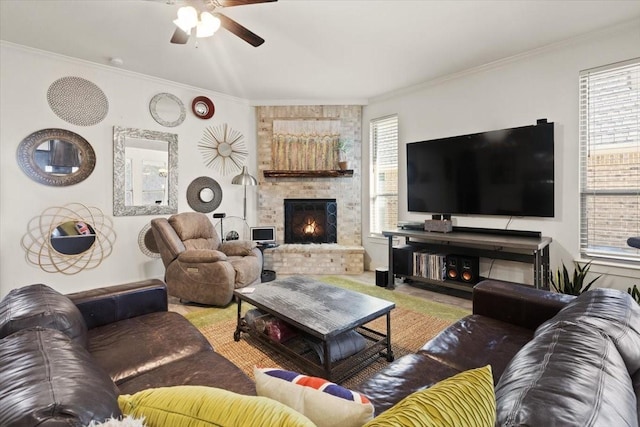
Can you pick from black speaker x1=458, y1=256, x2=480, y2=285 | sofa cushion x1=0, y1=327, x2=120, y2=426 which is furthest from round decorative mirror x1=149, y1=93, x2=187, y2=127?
black speaker x1=458, y1=256, x2=480, y2=285

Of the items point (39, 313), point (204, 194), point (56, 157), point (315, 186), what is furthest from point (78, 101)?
point (39, 313)

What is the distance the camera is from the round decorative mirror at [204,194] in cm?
446

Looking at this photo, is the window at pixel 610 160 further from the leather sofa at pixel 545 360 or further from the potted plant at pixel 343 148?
the potted plant at pixel 343 148

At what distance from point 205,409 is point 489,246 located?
3.66 metres

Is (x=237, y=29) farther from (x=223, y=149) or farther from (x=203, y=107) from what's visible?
(x=223, y=149)

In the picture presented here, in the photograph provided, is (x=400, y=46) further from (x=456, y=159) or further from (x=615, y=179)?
(x=615, y=179)

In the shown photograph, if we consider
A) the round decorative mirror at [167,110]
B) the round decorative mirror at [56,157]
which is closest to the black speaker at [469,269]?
the round decorative mirror at [167,110]

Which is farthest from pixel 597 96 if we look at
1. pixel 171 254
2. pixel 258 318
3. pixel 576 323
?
pixel 171 254

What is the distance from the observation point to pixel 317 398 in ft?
2.29

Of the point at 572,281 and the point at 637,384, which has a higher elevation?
the point at 637,384

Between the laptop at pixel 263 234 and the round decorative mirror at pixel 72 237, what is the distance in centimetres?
191

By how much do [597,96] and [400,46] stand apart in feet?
6.28

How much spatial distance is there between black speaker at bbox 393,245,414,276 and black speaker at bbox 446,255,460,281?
44 cm

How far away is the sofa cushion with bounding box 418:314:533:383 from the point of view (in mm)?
1413
